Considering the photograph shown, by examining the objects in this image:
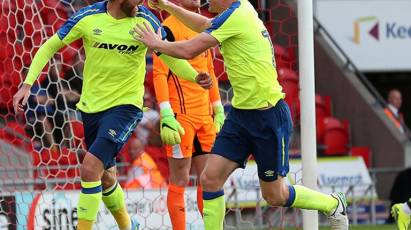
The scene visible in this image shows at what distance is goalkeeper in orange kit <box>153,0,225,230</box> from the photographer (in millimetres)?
9094

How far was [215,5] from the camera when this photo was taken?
7.92m

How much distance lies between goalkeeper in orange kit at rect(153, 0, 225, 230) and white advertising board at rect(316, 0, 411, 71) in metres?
6.38

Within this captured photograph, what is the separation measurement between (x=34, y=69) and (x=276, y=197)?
1924mm

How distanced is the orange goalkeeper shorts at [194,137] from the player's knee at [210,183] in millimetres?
1096

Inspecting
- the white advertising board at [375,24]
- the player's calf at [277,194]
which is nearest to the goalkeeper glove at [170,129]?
the player's calf at [277,194]

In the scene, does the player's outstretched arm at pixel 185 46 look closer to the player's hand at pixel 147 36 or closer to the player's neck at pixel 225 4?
the player's hand at pixel 147 36

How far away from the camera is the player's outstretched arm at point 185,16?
27.8ft

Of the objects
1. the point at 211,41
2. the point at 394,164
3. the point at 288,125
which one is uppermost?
the point at 211,41

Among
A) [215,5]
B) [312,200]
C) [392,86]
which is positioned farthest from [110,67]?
→ [392,86]

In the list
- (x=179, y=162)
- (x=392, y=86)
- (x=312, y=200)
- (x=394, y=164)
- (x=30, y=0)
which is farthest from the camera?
(x=392, y=86)

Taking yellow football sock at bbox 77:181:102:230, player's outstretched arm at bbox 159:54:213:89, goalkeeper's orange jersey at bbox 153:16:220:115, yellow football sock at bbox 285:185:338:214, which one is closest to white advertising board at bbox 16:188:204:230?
goalkeeper's orange jersey at bbox 153:16:220:115

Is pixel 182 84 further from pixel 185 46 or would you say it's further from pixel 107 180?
pixel 185 46

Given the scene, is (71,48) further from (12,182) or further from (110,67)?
(110,67)

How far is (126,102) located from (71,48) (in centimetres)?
312
